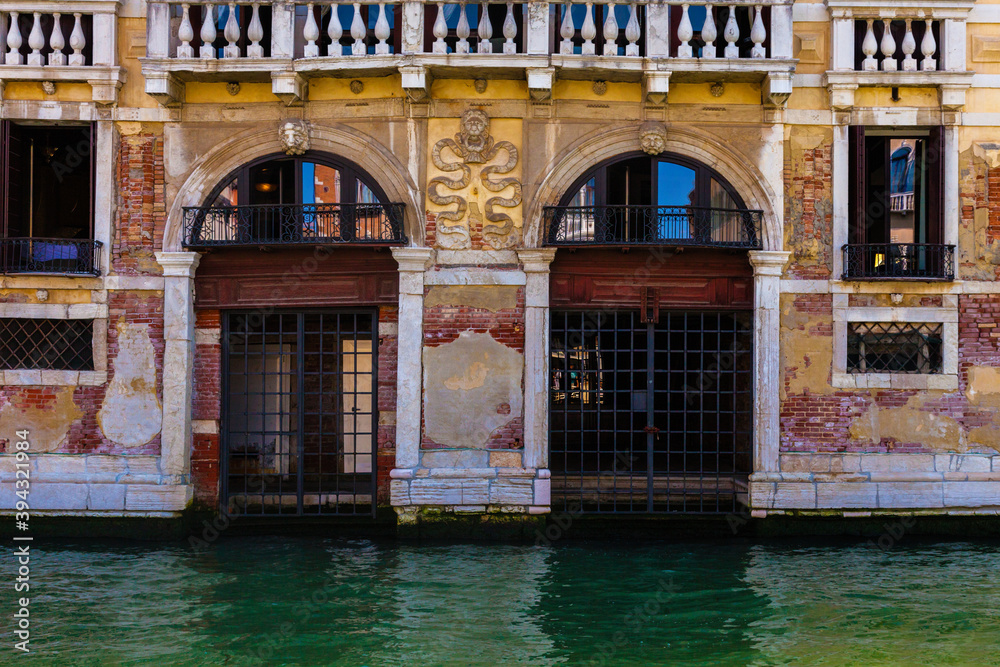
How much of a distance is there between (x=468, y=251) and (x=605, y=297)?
170cm

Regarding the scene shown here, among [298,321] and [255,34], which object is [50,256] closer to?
[298,321]

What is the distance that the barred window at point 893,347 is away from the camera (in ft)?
34.9

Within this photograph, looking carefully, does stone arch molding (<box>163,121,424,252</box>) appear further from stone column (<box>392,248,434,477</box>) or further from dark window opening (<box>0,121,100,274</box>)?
dark window opening (<box>0,121,100,274</box>)

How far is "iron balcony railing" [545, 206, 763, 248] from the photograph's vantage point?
10.4 metres

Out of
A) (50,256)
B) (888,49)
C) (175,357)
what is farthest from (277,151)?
(888,49)

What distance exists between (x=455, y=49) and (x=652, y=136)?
8.23ft

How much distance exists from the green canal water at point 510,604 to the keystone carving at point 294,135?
451 centimetres

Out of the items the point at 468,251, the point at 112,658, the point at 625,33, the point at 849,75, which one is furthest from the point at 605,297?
the point at 112,658

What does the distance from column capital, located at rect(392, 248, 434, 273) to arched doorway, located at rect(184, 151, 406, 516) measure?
154mm

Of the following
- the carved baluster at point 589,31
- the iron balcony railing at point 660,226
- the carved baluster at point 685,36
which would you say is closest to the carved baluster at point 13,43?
the iron balcony railing at point 660,226

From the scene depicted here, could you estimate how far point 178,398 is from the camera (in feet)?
34.8

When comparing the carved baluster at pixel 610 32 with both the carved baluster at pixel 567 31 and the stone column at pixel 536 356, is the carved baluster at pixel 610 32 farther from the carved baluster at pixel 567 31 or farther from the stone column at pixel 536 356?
the stone column at pixel 536 356

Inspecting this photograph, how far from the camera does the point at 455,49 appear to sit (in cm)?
1059

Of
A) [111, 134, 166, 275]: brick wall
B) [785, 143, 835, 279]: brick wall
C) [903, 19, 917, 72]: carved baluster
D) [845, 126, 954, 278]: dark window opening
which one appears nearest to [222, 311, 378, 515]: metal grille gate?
[111, 134, 166, 275]: brick wall
